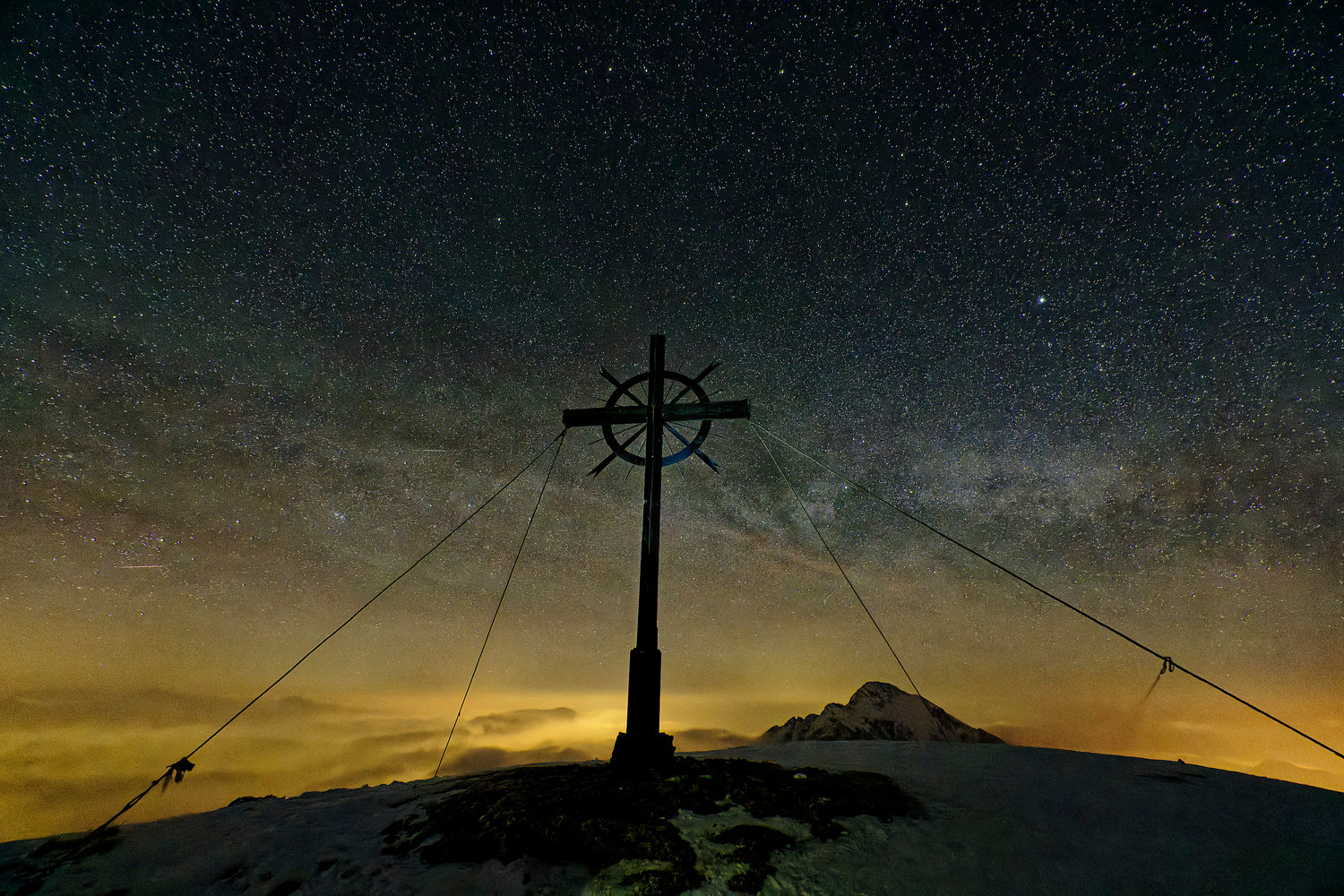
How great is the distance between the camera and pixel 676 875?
4.84 m

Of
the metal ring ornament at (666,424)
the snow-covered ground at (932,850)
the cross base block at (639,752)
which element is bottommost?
the snow-covered ground at (932,850)

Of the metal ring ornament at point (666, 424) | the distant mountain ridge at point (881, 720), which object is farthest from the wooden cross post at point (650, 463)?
the distant mountain ridge at point (881, 720)

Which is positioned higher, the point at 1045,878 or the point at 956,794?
the point at 956,794

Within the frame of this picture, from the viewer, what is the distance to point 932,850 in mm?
5363

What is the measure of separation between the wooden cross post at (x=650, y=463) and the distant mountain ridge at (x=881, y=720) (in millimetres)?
135735

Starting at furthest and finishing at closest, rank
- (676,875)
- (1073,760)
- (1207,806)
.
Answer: (1073,760), (1207,806), (676,875)

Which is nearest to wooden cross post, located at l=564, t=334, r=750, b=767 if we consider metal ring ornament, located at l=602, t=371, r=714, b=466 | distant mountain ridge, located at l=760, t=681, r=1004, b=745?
metal ring ornament, located at l=602, t=371, r=714, b=466

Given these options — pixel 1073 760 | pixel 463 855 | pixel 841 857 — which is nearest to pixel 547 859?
pixel 463 855

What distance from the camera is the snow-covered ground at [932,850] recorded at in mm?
4820

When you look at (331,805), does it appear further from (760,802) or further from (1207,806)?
(1207,806)

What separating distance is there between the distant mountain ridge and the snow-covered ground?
135192 mm

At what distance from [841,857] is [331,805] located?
7939 millimetres

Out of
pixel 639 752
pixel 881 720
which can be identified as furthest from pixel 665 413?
pixel 881 720

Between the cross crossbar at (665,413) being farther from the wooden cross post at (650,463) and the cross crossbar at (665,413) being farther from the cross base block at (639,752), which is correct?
the cross base block at (639,752)
